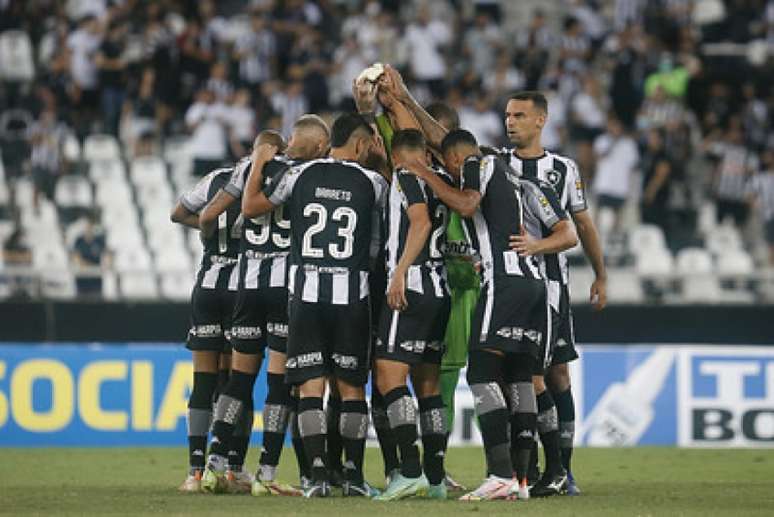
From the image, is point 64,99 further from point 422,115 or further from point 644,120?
point 422,115

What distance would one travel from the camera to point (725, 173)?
73.3 ft

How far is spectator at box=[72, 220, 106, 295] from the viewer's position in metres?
19.0

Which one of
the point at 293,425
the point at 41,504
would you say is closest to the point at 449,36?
the point at 293,425

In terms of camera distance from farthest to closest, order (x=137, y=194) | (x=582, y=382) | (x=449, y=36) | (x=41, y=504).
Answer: (x=449, y=36), (x=137, y=194), (x=582, y=382), (x=41, y=504)

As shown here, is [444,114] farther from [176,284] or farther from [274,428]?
[176,284]

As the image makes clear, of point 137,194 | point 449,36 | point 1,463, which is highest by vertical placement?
point 449,36

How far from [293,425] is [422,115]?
225cm

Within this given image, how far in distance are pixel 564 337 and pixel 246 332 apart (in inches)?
81.9

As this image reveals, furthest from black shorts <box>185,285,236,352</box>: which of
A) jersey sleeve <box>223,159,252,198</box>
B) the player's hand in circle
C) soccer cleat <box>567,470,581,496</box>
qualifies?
soccer cleat <box>567,470,581,496</box>

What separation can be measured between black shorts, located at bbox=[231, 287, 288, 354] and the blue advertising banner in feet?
16.2

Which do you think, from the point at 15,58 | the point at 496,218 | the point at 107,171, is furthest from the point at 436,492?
the point at 15,58

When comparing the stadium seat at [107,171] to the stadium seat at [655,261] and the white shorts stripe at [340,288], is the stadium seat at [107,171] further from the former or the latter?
the white shorts stripe at [340,288]

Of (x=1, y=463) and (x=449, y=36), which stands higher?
(x=449, y=36)

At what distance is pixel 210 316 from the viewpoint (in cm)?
1171
